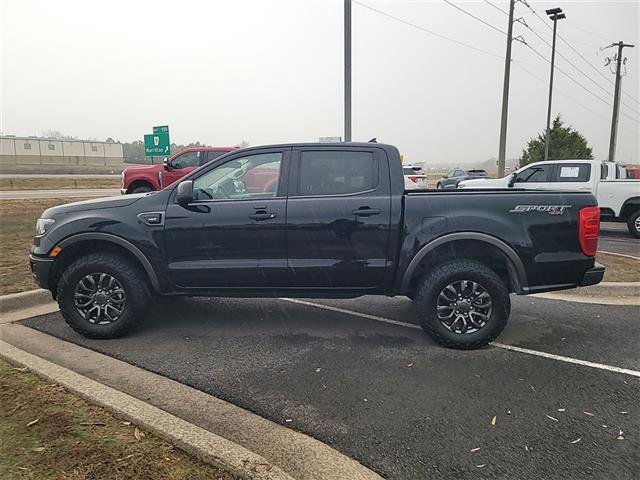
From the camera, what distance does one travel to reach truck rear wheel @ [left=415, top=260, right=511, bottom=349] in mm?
4223

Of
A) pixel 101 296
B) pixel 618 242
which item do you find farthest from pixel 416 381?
pixel 618 242

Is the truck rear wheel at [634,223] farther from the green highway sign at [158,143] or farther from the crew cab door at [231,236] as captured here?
the green highway sign at [158,143]

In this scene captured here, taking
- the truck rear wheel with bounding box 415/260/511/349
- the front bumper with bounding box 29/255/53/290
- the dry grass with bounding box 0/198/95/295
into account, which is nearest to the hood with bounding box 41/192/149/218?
the front bumper with bounding box 29/255/53/290

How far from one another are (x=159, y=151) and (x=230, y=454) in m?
22.9

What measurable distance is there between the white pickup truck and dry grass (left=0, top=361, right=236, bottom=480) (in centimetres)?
1098

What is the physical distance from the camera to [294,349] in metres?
4.27

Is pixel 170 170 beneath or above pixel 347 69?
beneath

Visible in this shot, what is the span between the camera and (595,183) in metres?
11.6

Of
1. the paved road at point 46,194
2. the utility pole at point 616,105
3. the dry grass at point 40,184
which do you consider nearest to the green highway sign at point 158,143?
the paved road at point 46,194

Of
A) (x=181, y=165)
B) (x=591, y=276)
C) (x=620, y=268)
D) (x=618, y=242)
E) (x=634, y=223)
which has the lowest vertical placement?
(x=618, y=242)

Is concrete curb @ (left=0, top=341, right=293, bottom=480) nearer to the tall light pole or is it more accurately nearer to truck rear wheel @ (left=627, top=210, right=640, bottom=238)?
truck rear wheel @ (left=627, top=210, right=640, bottom=238)

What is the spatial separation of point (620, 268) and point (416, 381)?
18.1ft

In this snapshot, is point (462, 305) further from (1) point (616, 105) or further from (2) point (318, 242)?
(1) point (616, 105)

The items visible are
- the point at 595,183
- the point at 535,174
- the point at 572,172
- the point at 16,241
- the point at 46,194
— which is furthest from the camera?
the point at 46,194
